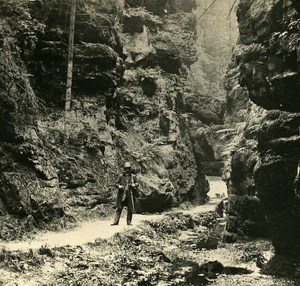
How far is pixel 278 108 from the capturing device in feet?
43.8

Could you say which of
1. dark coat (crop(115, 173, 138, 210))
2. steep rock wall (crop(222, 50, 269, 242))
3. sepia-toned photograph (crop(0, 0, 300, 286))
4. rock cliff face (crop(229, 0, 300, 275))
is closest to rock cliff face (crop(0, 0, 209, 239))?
sepia-toned photograph (crop(0, 0, 300, 286))

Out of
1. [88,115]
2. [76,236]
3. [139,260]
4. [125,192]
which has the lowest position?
[139,260]

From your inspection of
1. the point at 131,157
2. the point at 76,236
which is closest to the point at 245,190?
the point at 131,157

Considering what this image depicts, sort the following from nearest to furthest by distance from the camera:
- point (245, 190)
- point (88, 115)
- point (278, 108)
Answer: point (278, 108) < point (245, 190) < point (88, 115)

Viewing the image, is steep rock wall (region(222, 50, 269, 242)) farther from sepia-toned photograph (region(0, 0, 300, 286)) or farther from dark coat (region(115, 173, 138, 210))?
dark coat (region(115, 173, 138, 210))

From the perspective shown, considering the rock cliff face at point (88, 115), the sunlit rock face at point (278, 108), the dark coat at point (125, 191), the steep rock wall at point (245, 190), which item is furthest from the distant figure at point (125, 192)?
the steep rock wall at point (245, 190)

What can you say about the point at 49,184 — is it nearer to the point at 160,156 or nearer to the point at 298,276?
the point at 298,276

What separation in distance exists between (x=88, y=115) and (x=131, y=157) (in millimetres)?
3578

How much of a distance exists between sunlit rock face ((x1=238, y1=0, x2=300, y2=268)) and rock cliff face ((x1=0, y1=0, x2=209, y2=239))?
687 centimetres

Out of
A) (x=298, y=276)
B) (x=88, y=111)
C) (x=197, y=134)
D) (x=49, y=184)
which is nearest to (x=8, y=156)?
(x=49, y=184)

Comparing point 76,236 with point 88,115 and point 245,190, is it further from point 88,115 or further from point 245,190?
point 245,190

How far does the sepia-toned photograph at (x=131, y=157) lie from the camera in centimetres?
1123

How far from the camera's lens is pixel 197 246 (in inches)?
608

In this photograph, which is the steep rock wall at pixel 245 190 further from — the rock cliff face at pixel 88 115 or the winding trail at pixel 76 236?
the rock cliff face at pixel 88 115
